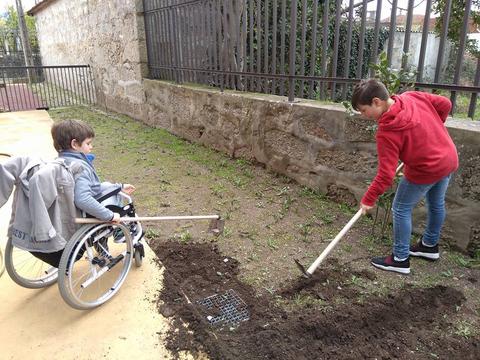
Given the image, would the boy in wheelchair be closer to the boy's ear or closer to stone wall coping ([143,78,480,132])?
the boy's ear

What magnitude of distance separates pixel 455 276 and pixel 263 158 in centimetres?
250

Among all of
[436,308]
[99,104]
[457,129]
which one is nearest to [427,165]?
[457,129]

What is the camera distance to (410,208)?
2666 mm

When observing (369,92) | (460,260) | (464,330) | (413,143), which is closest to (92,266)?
(369,92)

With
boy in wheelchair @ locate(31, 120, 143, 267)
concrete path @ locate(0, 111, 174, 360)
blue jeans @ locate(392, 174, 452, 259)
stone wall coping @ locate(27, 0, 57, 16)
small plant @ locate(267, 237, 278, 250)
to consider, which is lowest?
concrete path @ locate(0, 111, 174, 360)

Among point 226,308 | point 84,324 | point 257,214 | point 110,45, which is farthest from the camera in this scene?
point 110,45

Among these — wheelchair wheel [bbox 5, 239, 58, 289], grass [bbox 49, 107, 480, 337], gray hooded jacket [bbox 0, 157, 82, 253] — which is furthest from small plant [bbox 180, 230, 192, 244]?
gray hooded jacket [bbox 0, 157, 82, 253]

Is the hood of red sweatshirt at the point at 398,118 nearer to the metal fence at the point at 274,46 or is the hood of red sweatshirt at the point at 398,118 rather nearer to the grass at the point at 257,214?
the metal fence at the point at 274,46

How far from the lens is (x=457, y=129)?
109 inches

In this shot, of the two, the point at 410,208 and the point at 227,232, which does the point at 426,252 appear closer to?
the point at 410,208

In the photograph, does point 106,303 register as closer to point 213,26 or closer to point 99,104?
point 213,26

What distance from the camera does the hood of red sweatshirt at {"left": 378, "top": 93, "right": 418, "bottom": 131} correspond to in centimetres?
232

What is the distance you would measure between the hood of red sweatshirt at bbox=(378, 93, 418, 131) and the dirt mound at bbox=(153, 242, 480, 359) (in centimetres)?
107

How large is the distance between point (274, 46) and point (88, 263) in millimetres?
3129
